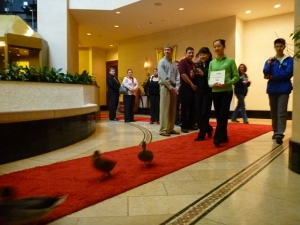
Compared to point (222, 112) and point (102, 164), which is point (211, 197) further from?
point (222, 112)

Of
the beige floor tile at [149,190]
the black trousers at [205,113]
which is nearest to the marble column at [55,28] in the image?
the black trousers at [205,113]

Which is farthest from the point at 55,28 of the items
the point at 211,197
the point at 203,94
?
the point at 211,197

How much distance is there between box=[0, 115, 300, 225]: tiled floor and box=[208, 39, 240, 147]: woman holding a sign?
69 cm

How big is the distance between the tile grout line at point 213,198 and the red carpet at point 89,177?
1.82 feet

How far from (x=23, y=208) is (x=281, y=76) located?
145 inches

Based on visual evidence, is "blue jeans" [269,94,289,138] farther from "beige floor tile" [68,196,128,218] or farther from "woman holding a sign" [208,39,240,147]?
"beige floor tile" [68,196,128,218]

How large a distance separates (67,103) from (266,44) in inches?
273

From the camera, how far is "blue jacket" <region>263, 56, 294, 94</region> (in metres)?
3.80

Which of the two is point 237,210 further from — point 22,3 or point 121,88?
point 22,3

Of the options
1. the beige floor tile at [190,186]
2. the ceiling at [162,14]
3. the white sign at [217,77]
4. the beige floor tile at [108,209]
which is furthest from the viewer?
the ceiling at [162,14]

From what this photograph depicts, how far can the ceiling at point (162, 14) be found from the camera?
802 centimetres

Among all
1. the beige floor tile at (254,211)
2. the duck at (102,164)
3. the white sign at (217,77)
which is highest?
the white sign at (217,77)

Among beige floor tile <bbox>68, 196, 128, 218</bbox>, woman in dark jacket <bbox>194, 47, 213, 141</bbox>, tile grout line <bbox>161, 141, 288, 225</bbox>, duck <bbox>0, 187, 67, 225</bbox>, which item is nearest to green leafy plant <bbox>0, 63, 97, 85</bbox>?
woman in dark jacket <bbox>194, 47, 213, 141</bbox>

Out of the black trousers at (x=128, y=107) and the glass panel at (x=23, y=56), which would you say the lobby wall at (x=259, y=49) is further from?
the glass panel at (x=23, y=56)
